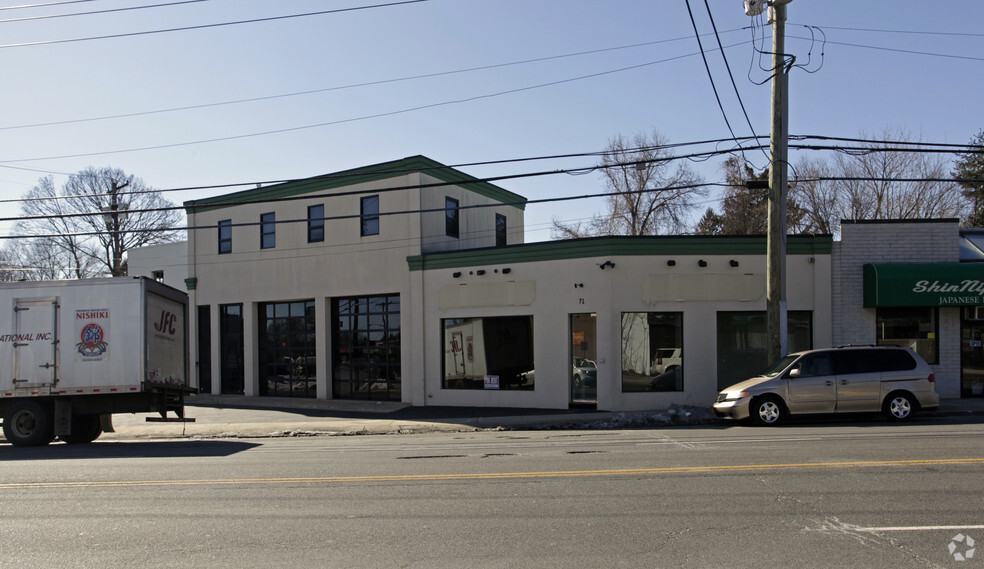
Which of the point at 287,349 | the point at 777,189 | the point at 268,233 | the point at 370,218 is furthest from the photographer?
the point at 268,233

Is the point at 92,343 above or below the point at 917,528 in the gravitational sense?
above

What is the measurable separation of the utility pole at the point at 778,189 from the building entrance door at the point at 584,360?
460 centimetres

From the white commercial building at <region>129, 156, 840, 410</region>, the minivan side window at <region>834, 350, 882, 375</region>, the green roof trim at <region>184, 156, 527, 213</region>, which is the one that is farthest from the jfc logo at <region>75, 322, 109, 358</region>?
the minivan side window at <region>834, 350, 882, 375</region>

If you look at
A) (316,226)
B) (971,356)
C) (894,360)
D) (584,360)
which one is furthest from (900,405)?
(316,226)

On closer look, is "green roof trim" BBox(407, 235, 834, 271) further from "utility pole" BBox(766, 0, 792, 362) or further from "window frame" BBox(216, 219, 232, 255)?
"window frame" BBox(216, 219, 232, 255)

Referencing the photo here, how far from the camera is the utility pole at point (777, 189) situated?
15.9 m

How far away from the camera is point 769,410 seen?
14914 millimetres

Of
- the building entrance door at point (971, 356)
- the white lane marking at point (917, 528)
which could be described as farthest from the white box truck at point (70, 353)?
the building entrance door at point (971, 356)

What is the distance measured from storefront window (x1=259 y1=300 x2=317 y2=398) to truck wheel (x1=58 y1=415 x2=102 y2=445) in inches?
331

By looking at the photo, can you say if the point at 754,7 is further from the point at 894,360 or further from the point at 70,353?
the point at 70,353

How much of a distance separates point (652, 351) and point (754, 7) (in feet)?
28.4

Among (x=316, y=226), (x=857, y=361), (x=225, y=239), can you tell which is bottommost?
(x=857, y=361)

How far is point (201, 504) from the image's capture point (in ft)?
26.6

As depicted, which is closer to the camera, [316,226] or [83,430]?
[83,430]
